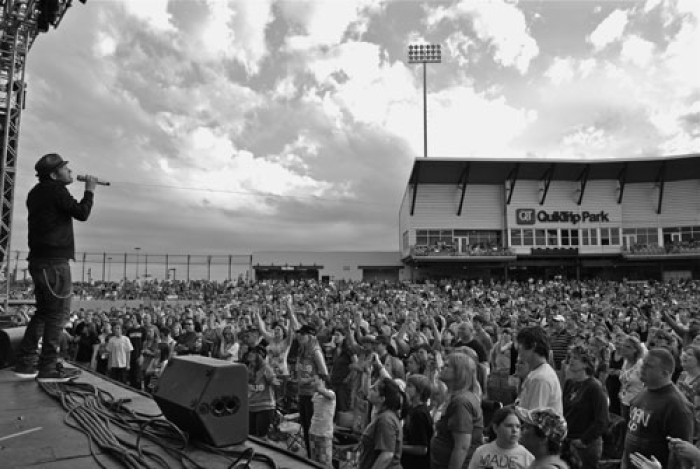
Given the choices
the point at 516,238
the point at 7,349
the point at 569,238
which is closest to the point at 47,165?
the point at 7,349

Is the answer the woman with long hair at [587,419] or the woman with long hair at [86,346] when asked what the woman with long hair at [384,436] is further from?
the woman with long hair at [86,346]

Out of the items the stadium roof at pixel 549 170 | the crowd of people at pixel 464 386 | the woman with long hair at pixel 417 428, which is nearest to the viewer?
the crowd of people at pixel 464 386

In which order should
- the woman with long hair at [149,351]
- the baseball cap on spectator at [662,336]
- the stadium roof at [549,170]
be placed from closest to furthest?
the baseball cap on spectator at [662,336] → the woman with long hair at [149,351] → the stadium roof at [549,170]

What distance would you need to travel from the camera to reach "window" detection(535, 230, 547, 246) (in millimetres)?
43938

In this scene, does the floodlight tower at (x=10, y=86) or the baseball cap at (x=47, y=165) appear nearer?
the baseball cap at (x=47, y=165)

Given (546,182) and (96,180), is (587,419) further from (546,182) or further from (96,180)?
(546,182)

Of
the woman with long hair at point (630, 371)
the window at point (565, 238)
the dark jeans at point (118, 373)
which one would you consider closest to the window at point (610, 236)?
the window at point (565, 238)

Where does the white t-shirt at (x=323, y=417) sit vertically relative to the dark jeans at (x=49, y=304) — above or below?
below

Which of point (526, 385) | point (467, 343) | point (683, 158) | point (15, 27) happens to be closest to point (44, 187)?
point (526, 385)

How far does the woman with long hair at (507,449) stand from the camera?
3295 millimetres

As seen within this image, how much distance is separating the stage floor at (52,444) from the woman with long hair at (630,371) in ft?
15.9

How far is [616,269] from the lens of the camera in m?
45.4

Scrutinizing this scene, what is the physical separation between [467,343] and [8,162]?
18.6 meters

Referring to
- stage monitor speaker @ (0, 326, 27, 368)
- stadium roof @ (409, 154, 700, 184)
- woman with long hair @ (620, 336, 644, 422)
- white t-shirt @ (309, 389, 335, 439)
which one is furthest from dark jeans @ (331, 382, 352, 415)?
stadium roof @ (409, 154, 700, 184)
